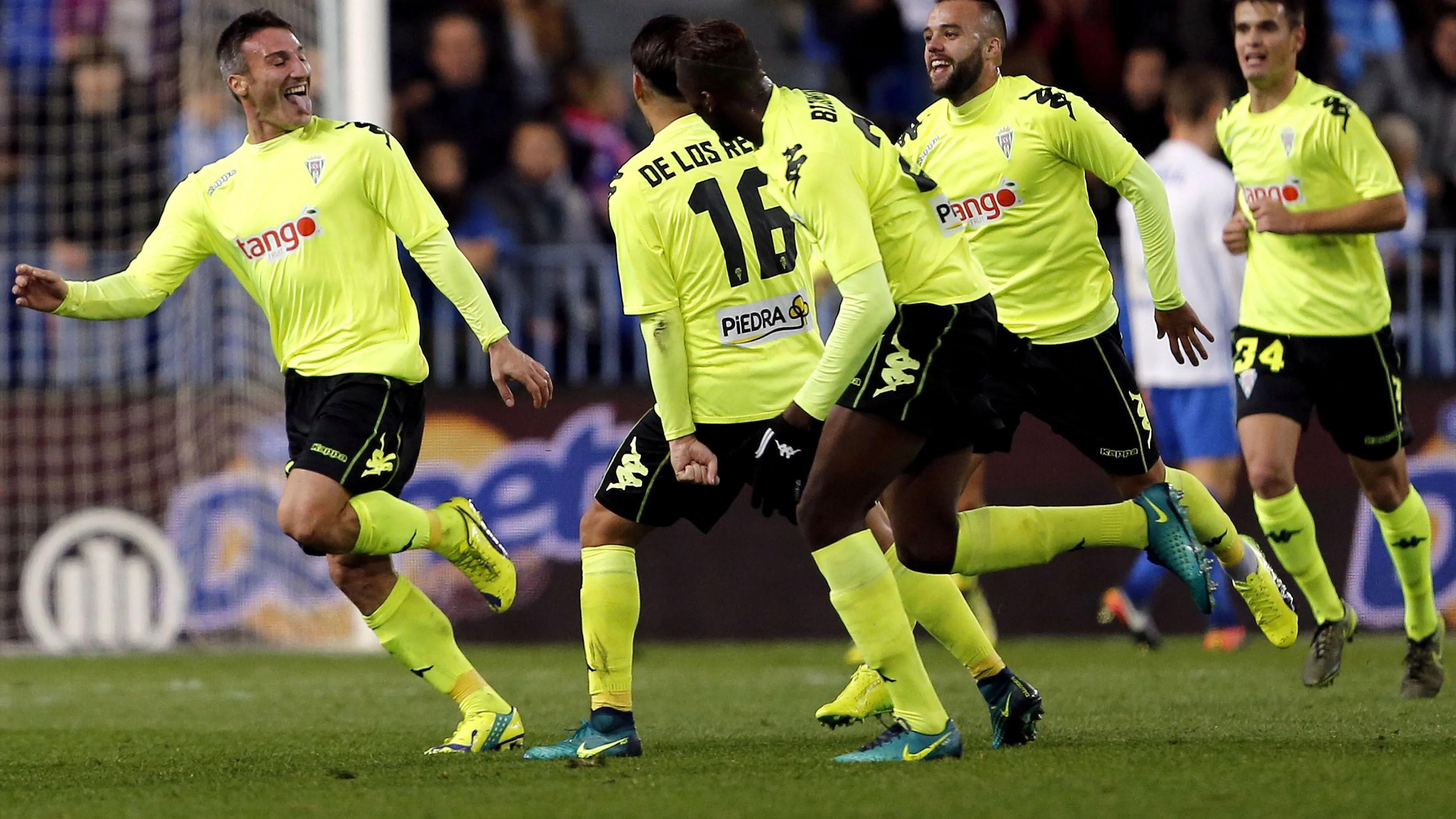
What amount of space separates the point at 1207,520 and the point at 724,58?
2484mm

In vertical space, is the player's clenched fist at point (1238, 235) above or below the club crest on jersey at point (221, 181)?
below

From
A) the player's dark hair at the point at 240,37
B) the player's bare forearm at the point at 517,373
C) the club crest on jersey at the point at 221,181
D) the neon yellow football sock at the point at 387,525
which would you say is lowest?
the neon yellow football sock at the point at 387,525

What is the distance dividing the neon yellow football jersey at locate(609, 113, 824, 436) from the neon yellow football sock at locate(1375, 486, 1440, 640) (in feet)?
9.89

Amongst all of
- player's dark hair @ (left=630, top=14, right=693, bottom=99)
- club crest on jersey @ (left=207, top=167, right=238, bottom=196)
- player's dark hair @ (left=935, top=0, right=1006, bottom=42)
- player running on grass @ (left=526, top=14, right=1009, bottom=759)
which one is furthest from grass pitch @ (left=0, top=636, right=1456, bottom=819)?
player's dark hair @ (left=935, top=0, right=1006, bottom=42)

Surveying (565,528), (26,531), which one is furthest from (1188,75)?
(26,531)

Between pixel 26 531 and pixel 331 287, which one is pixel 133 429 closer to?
pixel 26 531

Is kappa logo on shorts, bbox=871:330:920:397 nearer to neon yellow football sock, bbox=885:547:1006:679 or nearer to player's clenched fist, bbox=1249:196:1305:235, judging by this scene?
neon yellow football sock, bbox=885:547:1006:679

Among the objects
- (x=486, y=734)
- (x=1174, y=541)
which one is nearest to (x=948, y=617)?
(x=1174, y=541)

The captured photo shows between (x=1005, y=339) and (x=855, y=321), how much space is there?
1.41 meters

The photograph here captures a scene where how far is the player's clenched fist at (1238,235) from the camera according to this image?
7715mm

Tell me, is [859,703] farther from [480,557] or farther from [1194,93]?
[1194,93]

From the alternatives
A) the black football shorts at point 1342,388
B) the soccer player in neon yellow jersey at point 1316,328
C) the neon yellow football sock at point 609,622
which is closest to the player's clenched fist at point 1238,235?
the soccer player in neon yellow jersey at point 1316,328

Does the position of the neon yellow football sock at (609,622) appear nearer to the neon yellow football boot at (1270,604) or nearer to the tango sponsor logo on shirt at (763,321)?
the tango sponsor logo on shirt at (763,321)

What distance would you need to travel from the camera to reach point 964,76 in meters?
6.68
